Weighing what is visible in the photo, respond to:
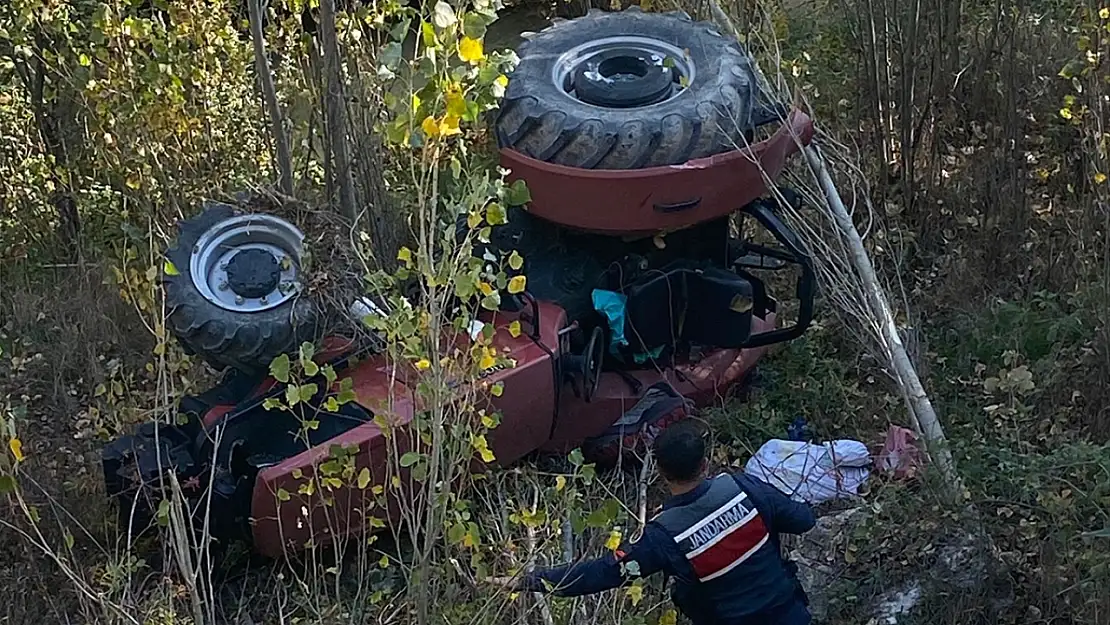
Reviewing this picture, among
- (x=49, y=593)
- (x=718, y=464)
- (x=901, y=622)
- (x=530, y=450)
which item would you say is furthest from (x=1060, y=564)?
(x=49, y=593)

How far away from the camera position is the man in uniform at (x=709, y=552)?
3102 millimetres

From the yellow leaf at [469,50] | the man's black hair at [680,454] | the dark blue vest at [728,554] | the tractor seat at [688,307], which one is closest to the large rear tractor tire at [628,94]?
the tractor seat at [688,307]

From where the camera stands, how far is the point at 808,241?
13.7 feet

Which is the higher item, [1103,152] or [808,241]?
[1103,152]

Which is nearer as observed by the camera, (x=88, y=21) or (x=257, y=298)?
(x=257, y=298)

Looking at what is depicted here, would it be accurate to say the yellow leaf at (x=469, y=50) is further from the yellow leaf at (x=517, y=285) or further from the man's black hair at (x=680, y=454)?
the man's black hair at (x=680, y=454)

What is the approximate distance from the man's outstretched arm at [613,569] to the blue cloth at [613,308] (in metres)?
1.20

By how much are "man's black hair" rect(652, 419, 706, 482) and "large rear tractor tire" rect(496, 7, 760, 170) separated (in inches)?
46.0

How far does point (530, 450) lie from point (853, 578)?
3.39 ft

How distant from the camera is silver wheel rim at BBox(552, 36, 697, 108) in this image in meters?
4.34

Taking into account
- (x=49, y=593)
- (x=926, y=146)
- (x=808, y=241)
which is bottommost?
(x=49, y=593)

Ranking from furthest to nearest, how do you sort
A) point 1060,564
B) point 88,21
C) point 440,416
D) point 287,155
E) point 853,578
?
point 88,21 < point 287,155 < point 853,578 < point 1060,564 < point 440,416

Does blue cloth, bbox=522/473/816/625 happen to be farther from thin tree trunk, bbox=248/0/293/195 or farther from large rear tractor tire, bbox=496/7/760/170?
thin tree trunk, bbox=248/0/293/195

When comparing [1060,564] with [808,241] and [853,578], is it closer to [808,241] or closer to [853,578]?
[853,578]
